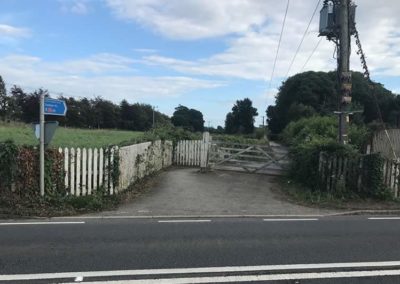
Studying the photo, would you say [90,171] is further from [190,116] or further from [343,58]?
[190,116]

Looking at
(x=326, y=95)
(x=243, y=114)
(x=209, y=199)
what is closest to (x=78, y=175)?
(x=209, y=199)

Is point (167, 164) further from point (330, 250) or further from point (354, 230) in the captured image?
point (330, 250)

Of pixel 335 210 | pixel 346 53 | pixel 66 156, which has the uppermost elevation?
pixel 346 53

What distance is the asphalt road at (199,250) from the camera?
5.86 m

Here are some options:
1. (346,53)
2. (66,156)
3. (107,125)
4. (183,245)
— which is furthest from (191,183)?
(107,125)

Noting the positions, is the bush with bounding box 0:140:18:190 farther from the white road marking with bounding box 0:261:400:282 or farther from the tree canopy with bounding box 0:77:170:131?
the tree canopy with bounding box 0:77:170:131

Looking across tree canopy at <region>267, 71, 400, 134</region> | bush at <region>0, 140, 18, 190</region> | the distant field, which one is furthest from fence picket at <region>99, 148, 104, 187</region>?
tree canopy at <region>267, 71, 400, 134</region>

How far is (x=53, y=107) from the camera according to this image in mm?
11648

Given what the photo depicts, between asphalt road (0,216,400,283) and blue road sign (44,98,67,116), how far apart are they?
3.09 m

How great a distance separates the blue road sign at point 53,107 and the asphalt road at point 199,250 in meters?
3.09

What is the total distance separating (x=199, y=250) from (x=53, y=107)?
640 centimetres

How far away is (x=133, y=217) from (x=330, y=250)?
478 cm

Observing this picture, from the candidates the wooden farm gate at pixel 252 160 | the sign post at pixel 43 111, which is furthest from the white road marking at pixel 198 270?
the wooden farm gate at pixel 252 160

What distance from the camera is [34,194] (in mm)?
11359
